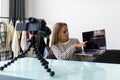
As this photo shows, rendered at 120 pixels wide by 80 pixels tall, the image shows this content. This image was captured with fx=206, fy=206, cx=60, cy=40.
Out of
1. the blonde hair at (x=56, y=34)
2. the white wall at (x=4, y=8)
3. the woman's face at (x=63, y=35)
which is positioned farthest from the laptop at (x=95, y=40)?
the white wall at (x=4, y=8)

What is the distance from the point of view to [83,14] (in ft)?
13.4

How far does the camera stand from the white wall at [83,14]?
3.86 metres

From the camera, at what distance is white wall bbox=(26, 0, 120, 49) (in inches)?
152

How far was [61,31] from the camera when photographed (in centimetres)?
248

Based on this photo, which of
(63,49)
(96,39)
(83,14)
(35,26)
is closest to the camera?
(35,26)

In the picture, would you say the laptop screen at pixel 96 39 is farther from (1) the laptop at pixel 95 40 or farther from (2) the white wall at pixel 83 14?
(2) the white wall at pixel 83 14

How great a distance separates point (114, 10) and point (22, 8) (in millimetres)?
1939

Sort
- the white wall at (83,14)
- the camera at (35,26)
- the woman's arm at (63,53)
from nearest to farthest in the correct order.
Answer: the camera at (35,26) → the woman's arm at (63,53) → the white wall at (83,14)

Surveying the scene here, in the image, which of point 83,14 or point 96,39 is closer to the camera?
point 96,39

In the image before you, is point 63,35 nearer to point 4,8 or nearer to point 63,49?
point 63,49

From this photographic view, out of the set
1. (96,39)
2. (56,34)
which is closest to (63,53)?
(56,34)

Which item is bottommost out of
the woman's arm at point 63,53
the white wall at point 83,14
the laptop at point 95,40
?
the woman's arm at point 63,53

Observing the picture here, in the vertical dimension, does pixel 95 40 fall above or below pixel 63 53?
above

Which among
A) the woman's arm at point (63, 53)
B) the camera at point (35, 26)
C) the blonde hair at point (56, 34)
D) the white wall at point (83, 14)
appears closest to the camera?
the camera at point (35, 26)
